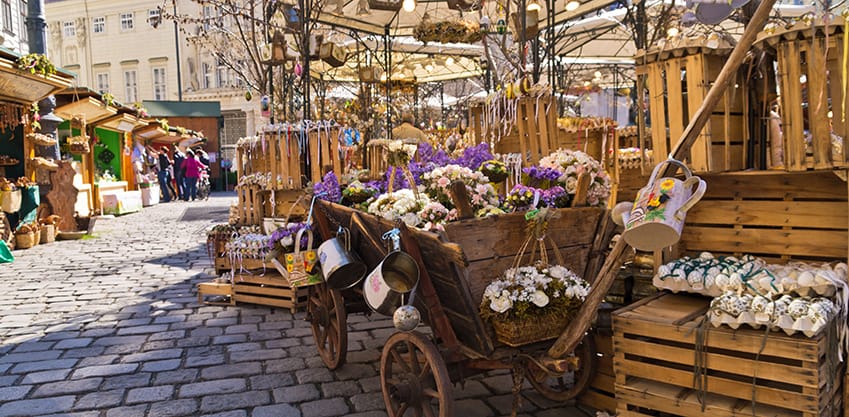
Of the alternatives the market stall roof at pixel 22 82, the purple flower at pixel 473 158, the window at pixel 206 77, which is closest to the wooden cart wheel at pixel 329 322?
the purple flower at pixel 473 158

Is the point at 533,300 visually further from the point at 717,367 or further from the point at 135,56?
the point at 135,56

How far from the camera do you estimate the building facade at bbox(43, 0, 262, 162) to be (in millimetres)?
38281

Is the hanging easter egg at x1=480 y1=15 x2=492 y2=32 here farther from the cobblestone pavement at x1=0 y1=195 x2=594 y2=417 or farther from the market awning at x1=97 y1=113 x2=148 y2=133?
the market awning at x1=97 y1=113 x2=148 y2=133

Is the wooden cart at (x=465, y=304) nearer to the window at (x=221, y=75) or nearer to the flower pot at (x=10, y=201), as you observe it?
the flower pot at (x=10, y=201)

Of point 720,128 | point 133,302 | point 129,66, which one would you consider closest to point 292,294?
point 133,302

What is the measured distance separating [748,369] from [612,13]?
40.0ft

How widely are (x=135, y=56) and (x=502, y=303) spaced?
145ft

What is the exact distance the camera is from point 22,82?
9.86m

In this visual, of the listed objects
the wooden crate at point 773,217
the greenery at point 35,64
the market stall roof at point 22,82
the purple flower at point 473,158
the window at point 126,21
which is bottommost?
the wooden crate at point 773,217

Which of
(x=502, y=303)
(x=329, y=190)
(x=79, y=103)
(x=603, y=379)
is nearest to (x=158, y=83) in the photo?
(x=79, y=103)

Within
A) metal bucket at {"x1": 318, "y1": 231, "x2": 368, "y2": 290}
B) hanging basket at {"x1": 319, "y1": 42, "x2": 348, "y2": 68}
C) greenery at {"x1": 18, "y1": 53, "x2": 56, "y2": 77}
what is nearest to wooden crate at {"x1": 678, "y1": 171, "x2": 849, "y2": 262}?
metal bucket at {"x1": 318, "y1": 231, "x2": 368, "y2": 290}

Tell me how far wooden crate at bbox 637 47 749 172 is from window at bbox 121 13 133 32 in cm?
4436

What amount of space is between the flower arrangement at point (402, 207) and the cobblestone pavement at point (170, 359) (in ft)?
3.86

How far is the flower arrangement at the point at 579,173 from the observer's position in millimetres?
3703
